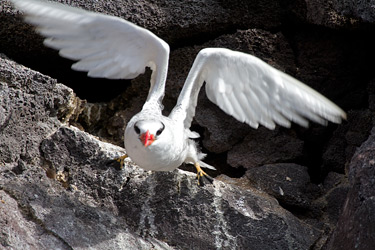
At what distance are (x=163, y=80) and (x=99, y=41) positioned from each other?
608 millimetres

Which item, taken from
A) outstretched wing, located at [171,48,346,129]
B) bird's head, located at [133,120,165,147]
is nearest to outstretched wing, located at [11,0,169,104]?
→ outstretched wing, located at [171,48,346,129]

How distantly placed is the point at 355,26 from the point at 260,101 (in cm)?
156

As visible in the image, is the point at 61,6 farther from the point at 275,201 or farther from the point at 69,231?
the point at 275,201

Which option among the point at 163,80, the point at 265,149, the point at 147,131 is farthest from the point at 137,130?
the point at 265,149

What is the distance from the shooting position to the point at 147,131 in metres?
3.94

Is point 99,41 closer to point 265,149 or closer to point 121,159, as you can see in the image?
point 121,159

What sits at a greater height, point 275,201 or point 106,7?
point 106,7

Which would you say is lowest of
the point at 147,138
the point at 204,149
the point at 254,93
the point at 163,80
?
the point at 204,149

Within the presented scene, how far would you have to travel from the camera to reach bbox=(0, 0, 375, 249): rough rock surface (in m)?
4.00

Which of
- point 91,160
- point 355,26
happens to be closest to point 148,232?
point 91,160

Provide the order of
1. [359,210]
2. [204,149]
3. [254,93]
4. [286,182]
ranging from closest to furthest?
[359,210] → [254,93] → [286,182] → [204,149]

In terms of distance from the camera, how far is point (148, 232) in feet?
14.0

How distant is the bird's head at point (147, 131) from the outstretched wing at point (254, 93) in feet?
1.87

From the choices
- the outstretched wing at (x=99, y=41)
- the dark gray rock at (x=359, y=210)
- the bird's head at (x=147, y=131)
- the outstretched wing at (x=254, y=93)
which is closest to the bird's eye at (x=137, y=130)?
the bird's head at (x=147, y=131)
